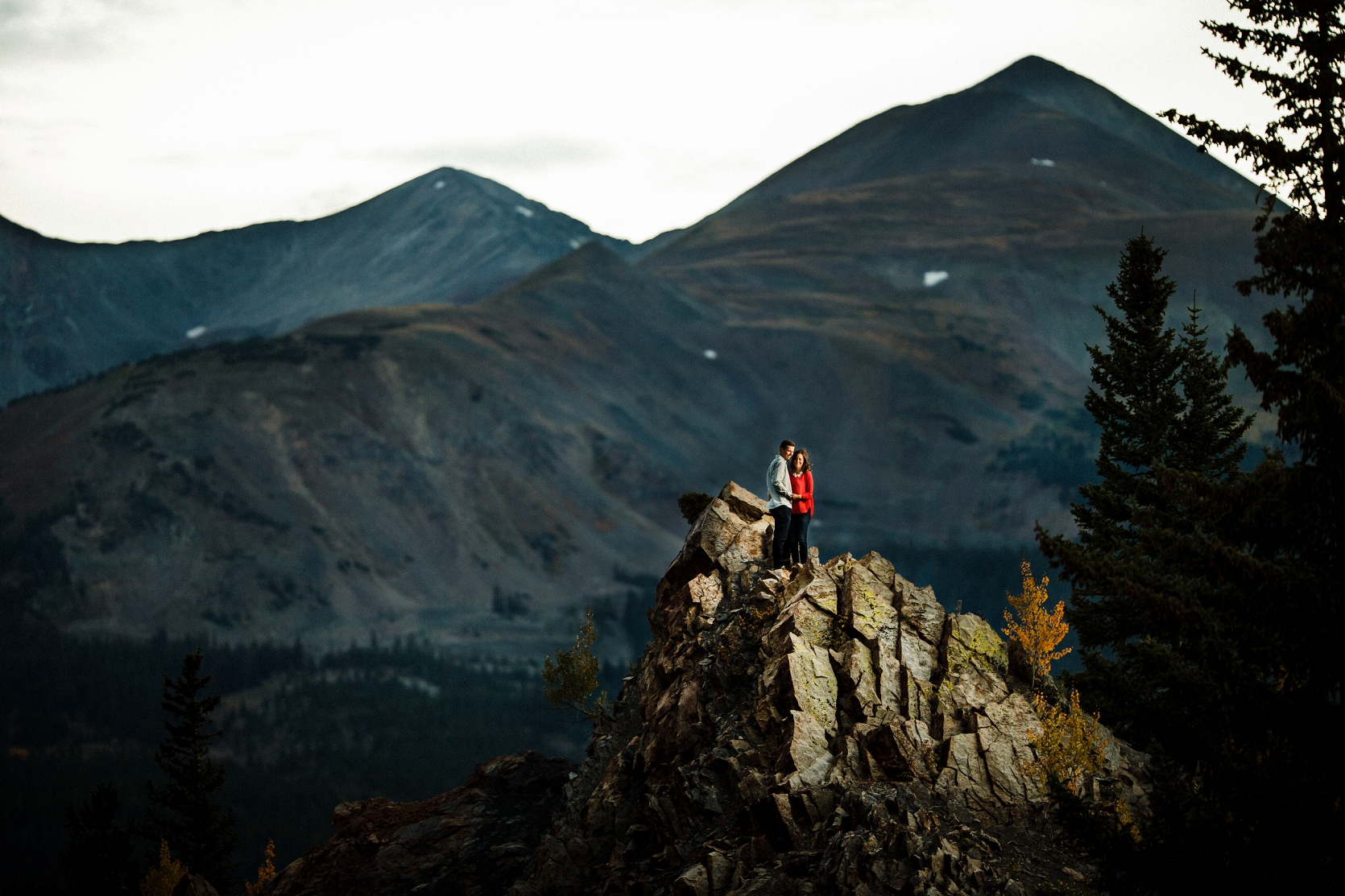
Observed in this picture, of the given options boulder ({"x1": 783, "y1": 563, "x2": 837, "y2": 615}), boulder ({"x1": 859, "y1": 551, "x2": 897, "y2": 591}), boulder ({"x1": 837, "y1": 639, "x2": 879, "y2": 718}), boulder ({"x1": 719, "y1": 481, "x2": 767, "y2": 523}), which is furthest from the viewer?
boulder ({"x1": 719, "y1": 481, "x2": 767, "y2": 523})

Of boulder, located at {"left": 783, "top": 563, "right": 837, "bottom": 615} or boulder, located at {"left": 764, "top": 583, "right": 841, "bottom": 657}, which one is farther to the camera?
boulder, located at {"left": 783, "top": 563, "right": 837, "bottom": 615}

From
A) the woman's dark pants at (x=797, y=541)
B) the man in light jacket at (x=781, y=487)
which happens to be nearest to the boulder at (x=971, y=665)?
the woman's dark pants at (x=797, y=541)

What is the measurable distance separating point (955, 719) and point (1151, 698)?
4.39 meters

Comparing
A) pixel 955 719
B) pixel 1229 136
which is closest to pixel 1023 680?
pixel 955 719

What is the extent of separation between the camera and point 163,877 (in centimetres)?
4700

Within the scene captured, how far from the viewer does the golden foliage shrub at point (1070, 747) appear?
2248 cm

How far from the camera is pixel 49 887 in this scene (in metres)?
59.7

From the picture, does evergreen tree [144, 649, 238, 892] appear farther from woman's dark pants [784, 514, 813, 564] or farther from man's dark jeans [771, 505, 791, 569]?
woman's dark pants [784, 514, 813, 564]

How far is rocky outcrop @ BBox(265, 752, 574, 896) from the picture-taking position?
33719mm

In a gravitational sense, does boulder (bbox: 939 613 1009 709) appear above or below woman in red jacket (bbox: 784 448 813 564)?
below

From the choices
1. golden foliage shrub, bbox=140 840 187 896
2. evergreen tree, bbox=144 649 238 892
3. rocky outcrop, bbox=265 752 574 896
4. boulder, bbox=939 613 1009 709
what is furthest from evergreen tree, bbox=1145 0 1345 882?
evergreen tree, bbox=144 649 238 892

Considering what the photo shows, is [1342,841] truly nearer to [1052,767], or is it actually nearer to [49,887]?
[1052,767]

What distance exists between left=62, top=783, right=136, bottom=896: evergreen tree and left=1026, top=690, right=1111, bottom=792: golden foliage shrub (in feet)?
152

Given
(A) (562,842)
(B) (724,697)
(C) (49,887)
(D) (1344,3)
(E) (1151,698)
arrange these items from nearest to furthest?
(D) (1344,3) < (E) (1151,698) < (B) (724,697) < (A) (562,842) < (C) (49,887)
